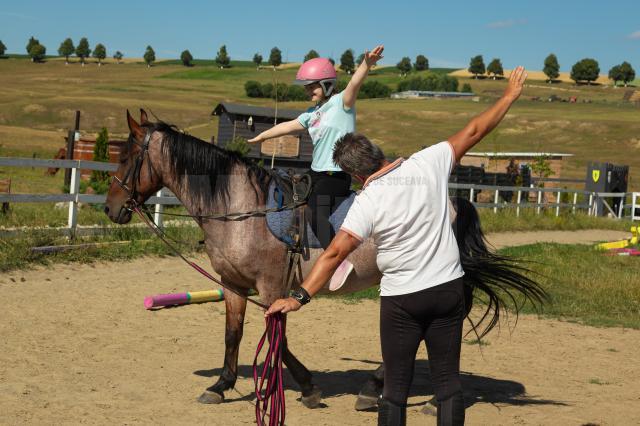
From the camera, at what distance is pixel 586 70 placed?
135 m

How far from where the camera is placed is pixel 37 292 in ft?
32.1

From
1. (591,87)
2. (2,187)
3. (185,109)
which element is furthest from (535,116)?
(2,187)

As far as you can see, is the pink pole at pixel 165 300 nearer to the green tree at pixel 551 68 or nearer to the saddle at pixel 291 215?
the saddle at pixel 291 215

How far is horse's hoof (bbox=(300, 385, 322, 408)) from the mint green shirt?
5.35 ft

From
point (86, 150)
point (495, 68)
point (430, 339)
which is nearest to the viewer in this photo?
point (430, 339)

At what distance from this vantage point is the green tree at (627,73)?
5330 inches

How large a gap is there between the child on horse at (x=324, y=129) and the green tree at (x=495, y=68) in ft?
477

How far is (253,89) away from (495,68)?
56.5 meters

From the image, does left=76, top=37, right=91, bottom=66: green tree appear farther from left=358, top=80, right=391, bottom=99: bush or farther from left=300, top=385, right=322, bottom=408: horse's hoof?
left=300, top=385, right=322, bottom=408: horse's hoof

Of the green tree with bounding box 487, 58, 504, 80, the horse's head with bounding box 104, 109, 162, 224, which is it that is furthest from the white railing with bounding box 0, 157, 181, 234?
the green tree with bounding box 487, 58, 504, 80

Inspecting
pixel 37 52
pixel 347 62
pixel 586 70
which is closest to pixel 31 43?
pixel 37 52

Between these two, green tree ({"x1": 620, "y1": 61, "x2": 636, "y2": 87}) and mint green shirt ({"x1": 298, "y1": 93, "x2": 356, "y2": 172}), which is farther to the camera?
green tree ({"x1": 620, "y1": 61, "x2": 636, "y2": 87})

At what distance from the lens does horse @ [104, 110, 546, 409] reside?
5992mm

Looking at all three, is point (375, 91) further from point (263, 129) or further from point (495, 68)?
point (263, 129)
